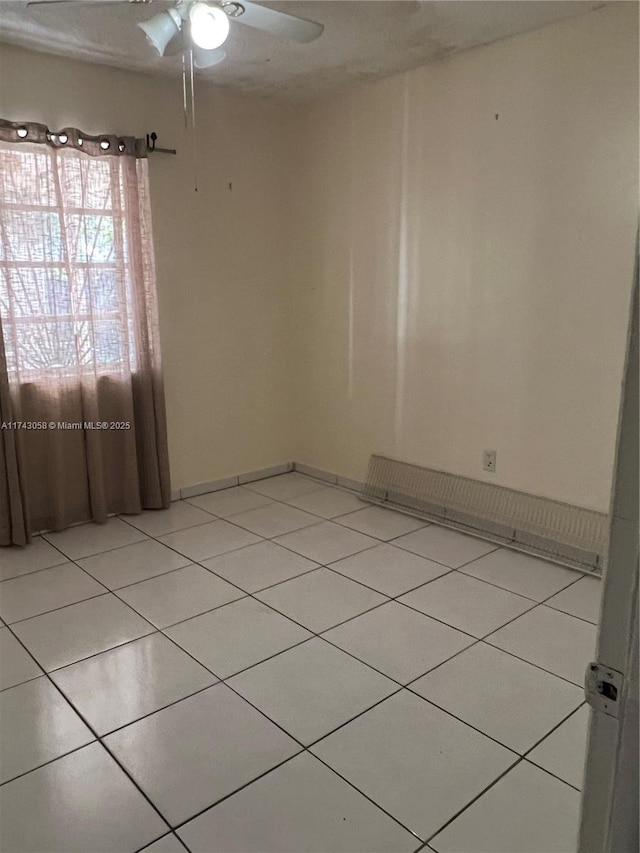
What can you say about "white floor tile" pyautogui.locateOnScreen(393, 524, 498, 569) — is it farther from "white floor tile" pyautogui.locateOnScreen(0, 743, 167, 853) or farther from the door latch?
the door latch

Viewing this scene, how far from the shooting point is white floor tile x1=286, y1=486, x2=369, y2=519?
3.68m

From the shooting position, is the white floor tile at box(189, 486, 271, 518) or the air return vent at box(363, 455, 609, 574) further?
the white floor tile at box(189, 486, 271, 518)

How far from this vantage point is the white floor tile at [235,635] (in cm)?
222

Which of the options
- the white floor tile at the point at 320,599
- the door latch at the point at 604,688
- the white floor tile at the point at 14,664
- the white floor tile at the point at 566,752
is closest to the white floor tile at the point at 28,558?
A: the white floor tile at the point at 14,664

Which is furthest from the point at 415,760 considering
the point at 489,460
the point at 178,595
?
the point at 489,460

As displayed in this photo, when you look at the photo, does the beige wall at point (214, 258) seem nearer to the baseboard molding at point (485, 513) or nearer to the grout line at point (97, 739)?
the baseboard molding at point (485, 513)

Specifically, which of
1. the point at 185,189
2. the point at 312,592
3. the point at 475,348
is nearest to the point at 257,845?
the point at 312,592

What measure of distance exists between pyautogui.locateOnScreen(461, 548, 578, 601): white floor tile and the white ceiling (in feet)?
7.64

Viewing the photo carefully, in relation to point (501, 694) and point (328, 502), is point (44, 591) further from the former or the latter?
point (501, 694)

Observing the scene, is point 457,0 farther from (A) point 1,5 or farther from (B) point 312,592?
(B) point 312,592

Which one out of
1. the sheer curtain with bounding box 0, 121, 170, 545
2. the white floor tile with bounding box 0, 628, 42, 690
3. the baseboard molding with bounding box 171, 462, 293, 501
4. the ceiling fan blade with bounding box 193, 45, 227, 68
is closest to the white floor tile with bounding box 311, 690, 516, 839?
the white floor tile with bounding box 0, 628, 42, 690

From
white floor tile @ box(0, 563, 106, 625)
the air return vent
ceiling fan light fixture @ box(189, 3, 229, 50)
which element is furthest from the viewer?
the air return vent

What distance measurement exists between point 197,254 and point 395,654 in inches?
99.6

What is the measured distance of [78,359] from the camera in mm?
Result: 3254
